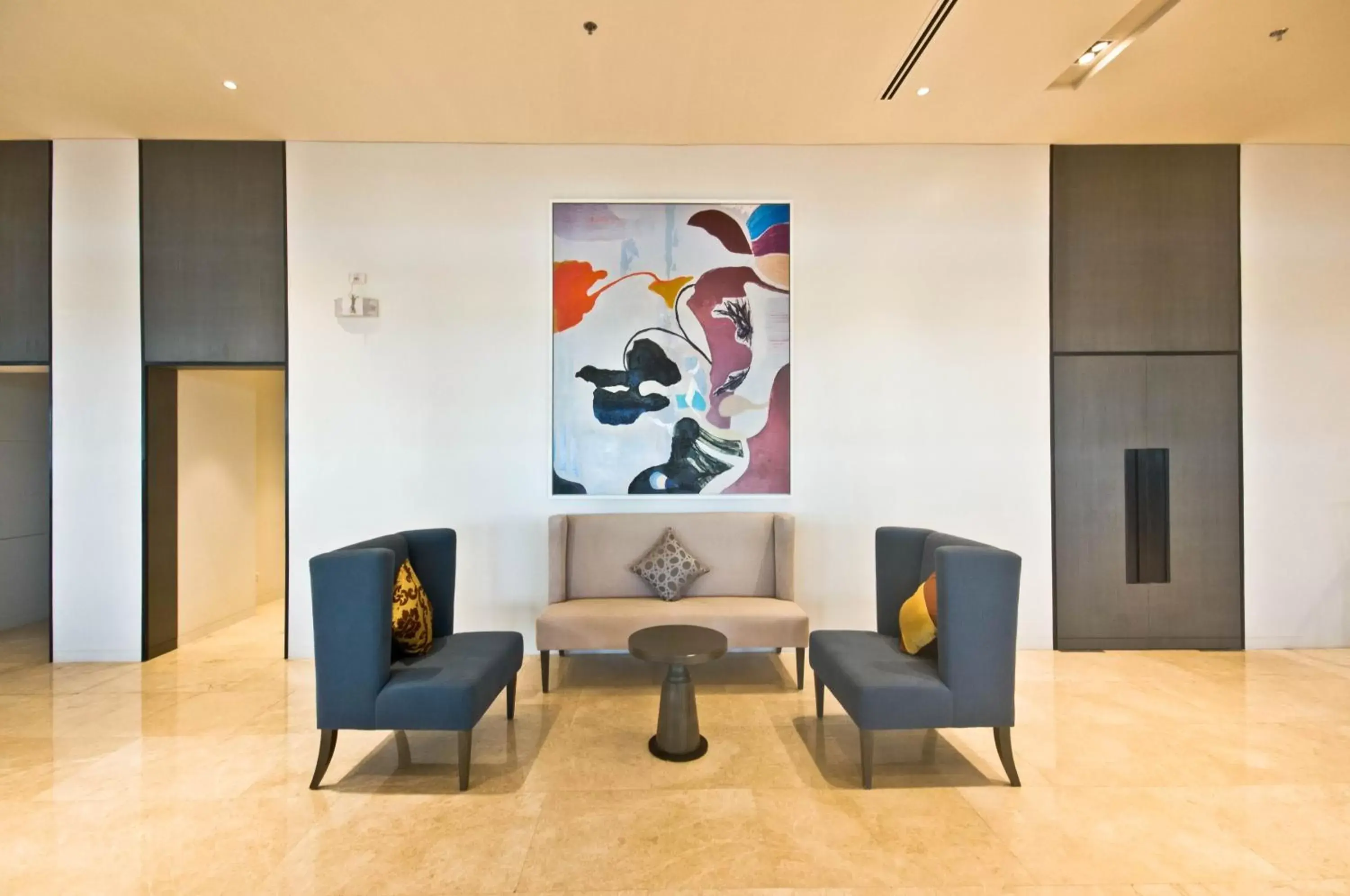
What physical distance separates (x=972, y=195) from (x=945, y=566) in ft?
10.8

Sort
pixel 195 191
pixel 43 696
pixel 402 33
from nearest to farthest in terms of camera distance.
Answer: pixel 402 33 < pixel 43 696 < pixel 195 191

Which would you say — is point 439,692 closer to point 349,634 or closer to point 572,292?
point 349,634

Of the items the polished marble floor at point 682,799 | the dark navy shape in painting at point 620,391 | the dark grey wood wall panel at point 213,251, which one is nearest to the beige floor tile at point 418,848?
the polished marble floor at point 682,799

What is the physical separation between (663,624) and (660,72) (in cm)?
338

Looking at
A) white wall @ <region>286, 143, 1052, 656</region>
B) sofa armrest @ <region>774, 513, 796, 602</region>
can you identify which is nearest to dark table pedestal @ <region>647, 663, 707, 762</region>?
sofa armrest @ <region>774, 513, 796, 602</region>

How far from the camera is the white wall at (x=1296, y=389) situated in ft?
14.8

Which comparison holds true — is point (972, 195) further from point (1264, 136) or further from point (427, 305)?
point (427, 305)

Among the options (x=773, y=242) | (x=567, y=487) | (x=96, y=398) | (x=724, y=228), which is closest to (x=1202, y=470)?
(x=773, y=242)

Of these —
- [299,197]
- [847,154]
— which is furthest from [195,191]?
[847,154]

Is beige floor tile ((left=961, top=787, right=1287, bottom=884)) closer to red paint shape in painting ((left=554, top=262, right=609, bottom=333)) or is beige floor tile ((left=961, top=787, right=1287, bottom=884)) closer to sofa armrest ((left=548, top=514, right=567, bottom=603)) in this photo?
sofa armrest ((left=548, top=514, right=567, bottom=603))

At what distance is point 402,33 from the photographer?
3.29 metres

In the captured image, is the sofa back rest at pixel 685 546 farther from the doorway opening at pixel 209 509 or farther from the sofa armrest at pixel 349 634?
the doorway opening at pixel 209 509

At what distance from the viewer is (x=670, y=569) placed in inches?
160

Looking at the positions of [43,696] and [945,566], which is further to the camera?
[43,696]
